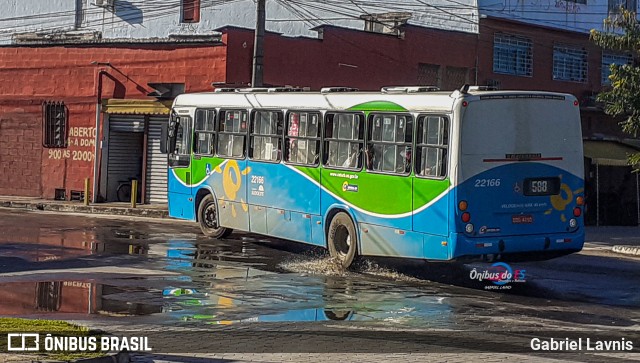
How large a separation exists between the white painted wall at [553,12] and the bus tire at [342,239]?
863 inches

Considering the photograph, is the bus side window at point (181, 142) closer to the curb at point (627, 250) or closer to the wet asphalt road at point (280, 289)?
the wet asphalt road at point (280, 289)

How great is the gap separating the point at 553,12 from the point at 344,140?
25170 millimetres

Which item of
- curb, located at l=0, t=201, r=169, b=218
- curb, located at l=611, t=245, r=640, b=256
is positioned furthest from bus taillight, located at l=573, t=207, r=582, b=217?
curb, located at l=0, t=201, r=169, b=218

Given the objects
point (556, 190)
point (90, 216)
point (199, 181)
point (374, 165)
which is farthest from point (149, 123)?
point (556, 190)

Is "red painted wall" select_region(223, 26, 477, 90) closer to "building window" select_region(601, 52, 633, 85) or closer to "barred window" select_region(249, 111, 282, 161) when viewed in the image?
"building window" select_region(601, 52, 633, 85)

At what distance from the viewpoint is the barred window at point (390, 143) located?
59.2 feet

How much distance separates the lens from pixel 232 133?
2353 centimetres

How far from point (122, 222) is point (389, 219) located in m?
13.1

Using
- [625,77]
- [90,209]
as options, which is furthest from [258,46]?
[625,77]

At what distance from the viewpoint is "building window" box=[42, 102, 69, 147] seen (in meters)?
38.7

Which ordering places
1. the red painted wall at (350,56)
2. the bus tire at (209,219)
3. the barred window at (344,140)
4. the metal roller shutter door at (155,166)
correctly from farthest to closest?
the metal roller shutter door at (155,166)
the red painted wall at (350,56)
the bus tire at (209,219)
the barred window at (344,140)

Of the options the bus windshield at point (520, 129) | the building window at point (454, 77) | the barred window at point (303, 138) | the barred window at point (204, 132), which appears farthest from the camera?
the building window at point (454, 77)

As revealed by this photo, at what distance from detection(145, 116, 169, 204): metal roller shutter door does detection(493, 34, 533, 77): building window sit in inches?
499
